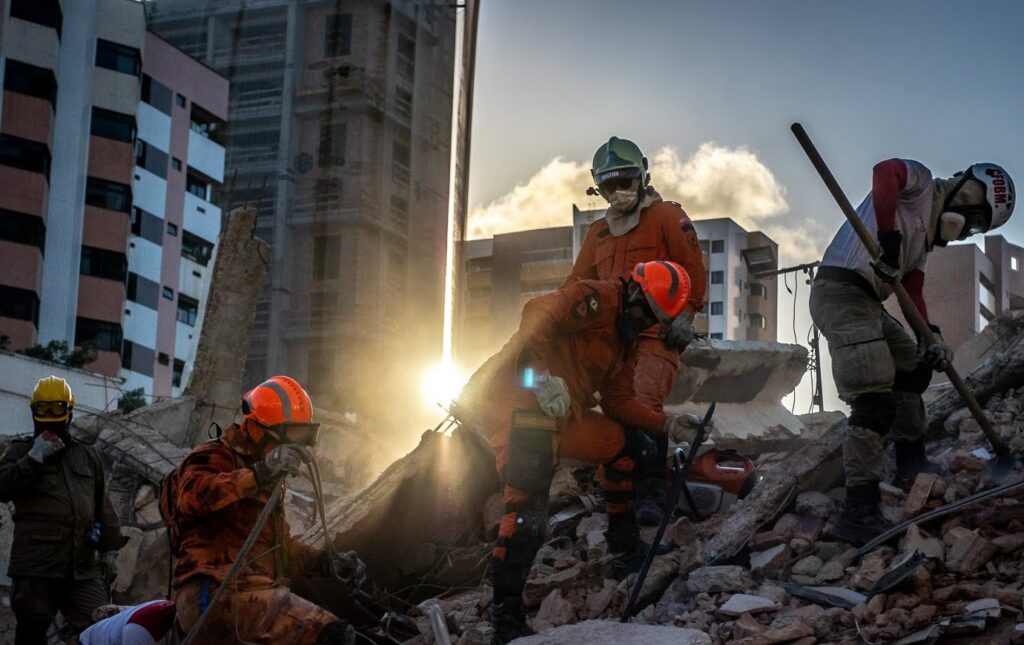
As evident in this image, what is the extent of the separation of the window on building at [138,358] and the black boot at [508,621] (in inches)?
1339

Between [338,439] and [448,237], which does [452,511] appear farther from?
[448,237]

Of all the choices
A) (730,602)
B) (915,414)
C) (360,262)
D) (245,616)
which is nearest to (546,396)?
(730,602)

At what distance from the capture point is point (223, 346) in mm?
14055

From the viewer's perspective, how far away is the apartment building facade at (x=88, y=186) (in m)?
33.6

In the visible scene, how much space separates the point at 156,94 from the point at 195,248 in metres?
5.65

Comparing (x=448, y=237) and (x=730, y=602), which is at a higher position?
(x=448, y=237)

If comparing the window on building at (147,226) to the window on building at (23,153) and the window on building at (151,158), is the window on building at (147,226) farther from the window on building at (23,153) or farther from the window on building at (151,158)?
the window on building at (23,153)

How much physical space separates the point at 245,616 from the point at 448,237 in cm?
3790

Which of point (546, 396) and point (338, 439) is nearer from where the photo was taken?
point (546, 396)

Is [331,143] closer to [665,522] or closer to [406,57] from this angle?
[406,57]

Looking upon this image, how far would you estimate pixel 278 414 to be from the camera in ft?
17.3

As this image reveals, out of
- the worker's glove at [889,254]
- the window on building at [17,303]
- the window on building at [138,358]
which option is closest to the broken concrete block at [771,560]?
the worker's glove at [889,254]

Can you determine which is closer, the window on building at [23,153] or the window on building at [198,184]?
the window on building at [23,153]

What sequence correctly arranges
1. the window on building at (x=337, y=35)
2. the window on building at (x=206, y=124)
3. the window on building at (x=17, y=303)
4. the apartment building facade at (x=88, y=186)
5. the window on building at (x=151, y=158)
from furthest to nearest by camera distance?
the window on building at (x=337, y=35)
the window on building at (x=206, y=124)
the window on building at (x=151, y=158)
the apartment building facade at (x=88, y=186)
the window on building at (x=17, y=303)
